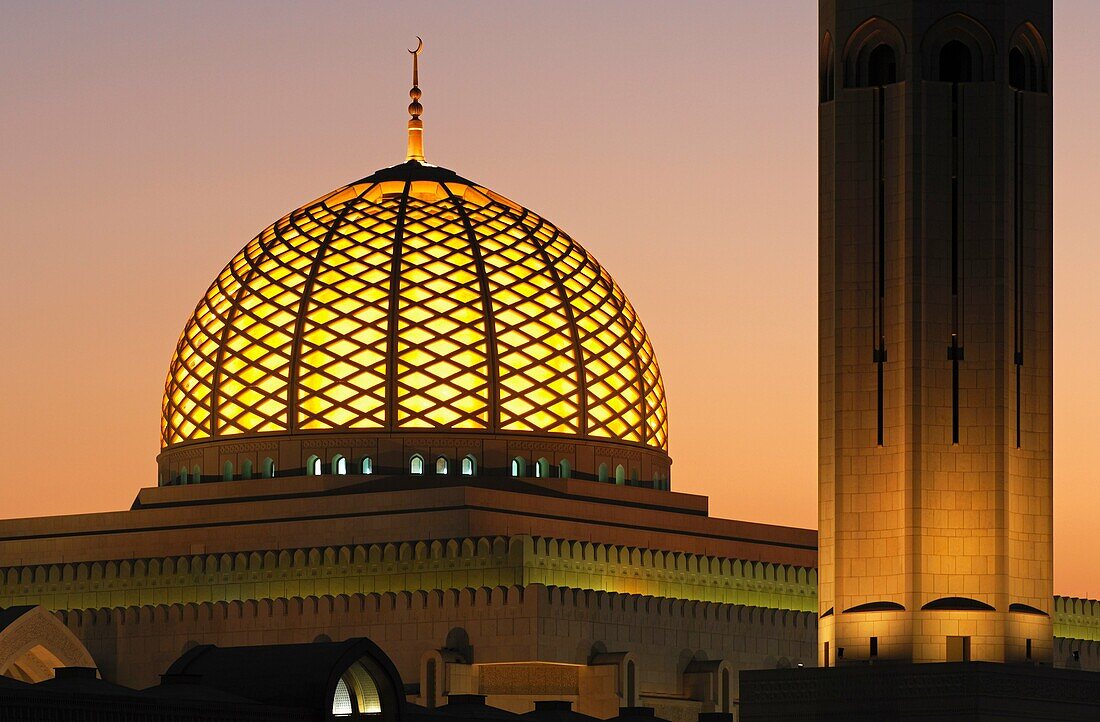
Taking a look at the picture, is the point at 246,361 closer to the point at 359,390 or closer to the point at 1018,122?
the point at 359,390

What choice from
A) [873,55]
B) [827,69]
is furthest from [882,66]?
[827,69]

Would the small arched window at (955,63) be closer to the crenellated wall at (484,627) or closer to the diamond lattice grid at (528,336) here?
the crenellated wall at (484,627)

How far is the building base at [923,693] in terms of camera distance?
4950cm

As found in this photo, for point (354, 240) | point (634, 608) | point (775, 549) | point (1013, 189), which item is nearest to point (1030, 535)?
Answer: point (1013, 189)

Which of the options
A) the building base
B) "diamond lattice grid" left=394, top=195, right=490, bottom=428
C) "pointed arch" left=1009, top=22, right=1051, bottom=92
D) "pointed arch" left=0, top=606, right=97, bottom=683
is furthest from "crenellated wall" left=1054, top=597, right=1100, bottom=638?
"pointed arch" left=0, top=606, right=97, bottom=683

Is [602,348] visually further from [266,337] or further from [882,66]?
[882,66]

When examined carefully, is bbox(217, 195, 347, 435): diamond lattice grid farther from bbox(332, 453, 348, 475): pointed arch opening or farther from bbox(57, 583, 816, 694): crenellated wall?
bbox(57, 583, 816, 694): crenellated wall

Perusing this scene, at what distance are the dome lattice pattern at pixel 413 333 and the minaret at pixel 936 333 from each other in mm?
14814

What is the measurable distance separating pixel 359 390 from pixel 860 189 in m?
16.2

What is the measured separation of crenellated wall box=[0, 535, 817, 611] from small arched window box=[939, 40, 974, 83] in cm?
1193

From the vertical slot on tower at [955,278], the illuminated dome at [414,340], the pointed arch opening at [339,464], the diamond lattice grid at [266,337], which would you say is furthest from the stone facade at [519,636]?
the vertical slot on tower at [955,278]

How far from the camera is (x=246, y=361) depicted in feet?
219

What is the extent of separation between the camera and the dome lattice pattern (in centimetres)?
6569

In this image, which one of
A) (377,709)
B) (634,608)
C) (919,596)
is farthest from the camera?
(634,608)
